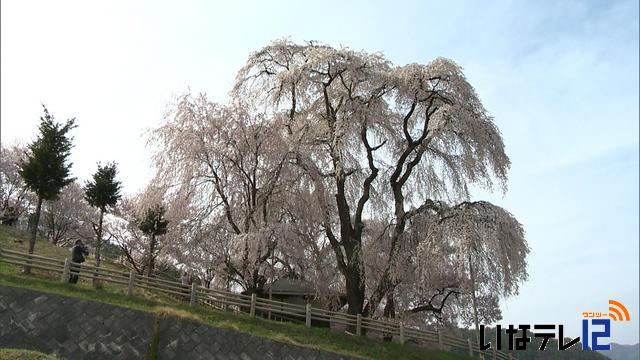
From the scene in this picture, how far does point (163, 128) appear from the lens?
25469 mm

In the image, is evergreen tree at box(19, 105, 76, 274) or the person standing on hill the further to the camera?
evergreen tree at box(19, 105, 76, 274)

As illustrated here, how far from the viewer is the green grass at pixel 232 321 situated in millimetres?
17484

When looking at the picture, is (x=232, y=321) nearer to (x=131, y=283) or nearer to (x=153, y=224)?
(x=131, y=283)

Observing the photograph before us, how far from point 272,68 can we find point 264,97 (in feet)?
5.56

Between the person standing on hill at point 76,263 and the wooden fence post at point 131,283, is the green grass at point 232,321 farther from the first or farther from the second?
the person standing on hill at point 76,263

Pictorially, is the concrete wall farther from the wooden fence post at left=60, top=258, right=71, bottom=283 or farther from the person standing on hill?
the person standing on hill

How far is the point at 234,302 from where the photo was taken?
20781 mm

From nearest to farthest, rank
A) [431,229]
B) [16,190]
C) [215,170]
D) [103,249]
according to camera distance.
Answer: [431,229], [215,170], [16,190], [103,249]

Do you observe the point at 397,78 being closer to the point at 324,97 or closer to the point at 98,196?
the point at 324,97

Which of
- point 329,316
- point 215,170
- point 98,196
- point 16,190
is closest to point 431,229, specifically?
point 329,316

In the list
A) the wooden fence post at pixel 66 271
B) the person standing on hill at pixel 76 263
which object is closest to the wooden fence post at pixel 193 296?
the person standing on hill at pixel 76 263

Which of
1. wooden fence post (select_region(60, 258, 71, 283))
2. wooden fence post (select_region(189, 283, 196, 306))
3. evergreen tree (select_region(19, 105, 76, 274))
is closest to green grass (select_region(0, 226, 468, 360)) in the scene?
wooden fence post (select_region(60, 258, 71, 283))

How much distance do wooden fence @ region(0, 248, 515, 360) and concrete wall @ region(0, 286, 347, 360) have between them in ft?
7.07

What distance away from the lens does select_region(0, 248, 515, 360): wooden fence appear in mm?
18516
